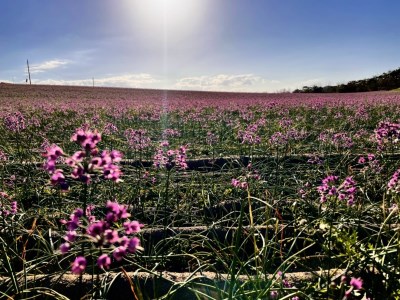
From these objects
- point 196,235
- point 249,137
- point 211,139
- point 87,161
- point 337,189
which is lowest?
point 196,235

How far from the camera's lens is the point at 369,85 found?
55.3 m

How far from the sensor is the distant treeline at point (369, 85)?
54.8m

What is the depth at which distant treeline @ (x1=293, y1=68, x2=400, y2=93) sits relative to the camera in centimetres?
5481

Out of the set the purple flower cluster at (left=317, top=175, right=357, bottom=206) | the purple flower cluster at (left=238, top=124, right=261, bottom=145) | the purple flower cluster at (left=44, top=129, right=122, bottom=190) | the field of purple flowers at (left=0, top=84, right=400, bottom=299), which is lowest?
the field of purple flowers at (left=0, top=84, right=400, bottom=299)

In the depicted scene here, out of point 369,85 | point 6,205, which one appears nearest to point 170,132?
point 6,205

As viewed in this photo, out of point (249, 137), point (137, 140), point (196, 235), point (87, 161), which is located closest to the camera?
point (87, 161)

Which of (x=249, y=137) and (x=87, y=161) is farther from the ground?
(x=87, y=161)

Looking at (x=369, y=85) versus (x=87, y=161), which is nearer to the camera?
(x=87, y=161)

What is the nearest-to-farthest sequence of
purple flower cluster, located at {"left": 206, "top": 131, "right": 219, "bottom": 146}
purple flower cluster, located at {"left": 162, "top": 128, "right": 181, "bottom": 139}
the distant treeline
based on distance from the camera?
purple flower cluster, located at {"left": 206, "top": 131, "right": 219, "bottom": 146}, purple flower cluster, located at {"left": 162, "top": 128, "right": 181, "bottom": 139}, the distant treeline

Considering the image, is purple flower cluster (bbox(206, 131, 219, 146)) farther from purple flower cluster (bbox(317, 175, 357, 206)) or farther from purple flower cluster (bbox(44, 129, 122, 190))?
purple flower cluster (bbox(44, 129, 122, 190))

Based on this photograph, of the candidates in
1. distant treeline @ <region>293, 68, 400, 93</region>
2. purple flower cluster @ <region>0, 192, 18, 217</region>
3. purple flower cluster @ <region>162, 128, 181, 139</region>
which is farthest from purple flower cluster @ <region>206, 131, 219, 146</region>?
distant treeline @ <region>293, 68, 400, 93</region>

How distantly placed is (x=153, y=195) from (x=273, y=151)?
2581 millimetres

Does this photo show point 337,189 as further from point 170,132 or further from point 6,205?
point 170,132

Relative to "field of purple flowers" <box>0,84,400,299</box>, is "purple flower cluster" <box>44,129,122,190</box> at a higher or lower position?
higher
